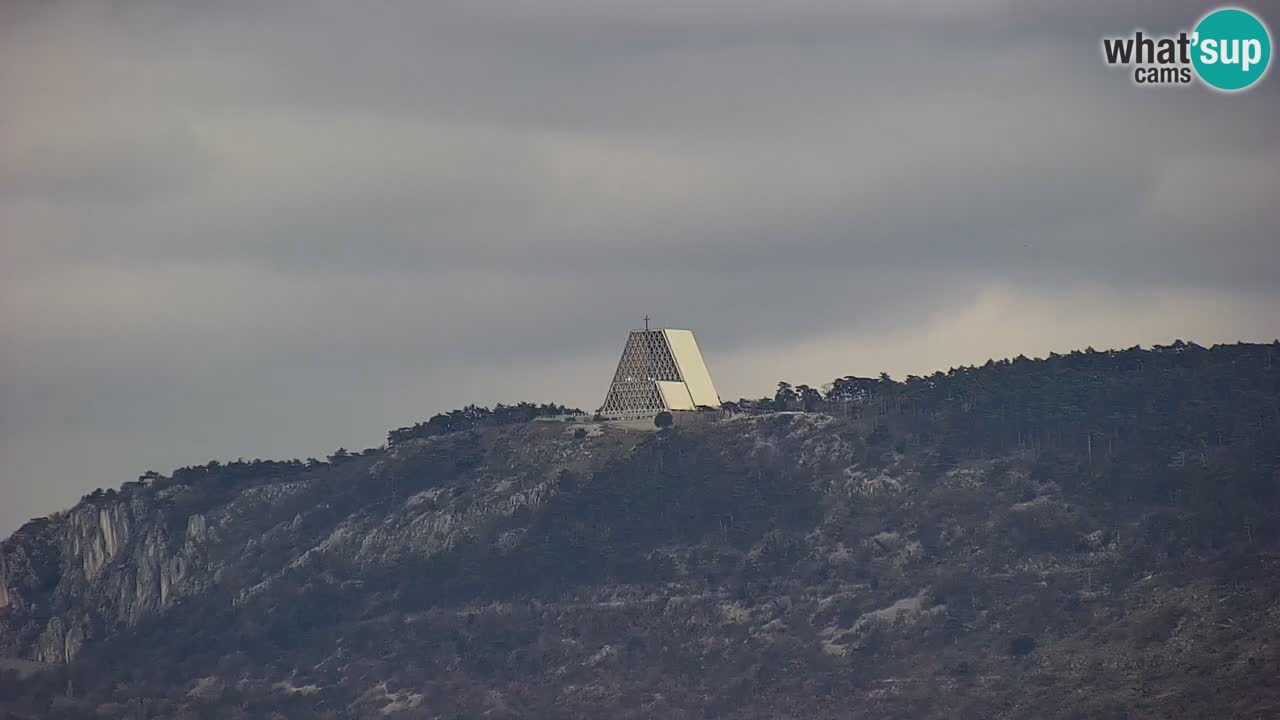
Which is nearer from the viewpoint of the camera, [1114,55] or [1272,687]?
[1114,55]

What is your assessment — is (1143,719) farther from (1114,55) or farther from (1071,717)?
(1114,55)

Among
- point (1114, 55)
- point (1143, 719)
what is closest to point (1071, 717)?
point (1143, 719)

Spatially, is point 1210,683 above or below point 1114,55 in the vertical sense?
below

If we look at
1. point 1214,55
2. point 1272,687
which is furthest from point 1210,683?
point 1214,55

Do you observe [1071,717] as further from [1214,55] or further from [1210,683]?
[1214,55]

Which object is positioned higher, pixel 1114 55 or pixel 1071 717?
pixel 1114 55

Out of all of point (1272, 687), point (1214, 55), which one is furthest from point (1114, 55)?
point (1272, 687)

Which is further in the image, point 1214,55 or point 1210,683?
point 1210,683
